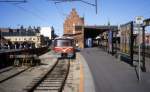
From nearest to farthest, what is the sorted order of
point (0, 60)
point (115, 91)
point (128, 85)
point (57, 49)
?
point (115, 91)
point (128, 85)
point (0, 60)
point (57, 49)

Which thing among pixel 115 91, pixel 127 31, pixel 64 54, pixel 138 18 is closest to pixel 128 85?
pixel 115 91

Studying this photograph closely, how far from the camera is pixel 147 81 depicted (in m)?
14.8

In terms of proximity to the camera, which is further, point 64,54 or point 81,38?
point 81,38

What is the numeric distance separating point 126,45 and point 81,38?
52.3 metres

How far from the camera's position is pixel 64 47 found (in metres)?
37.0

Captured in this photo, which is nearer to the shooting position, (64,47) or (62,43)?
(64,47)

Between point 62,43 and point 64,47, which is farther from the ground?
point 62,43

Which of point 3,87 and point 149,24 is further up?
point 149,24

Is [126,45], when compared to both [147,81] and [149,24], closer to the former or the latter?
[149,24]

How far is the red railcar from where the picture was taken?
36.8 m

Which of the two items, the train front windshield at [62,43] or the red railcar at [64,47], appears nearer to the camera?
the red railcar at [64,47]

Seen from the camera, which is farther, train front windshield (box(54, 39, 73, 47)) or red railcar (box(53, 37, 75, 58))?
train front windshield (box(54, 39, 73, 47))

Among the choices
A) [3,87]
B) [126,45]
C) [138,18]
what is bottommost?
[3,87]

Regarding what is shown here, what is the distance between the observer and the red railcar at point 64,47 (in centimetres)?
A: 3684
